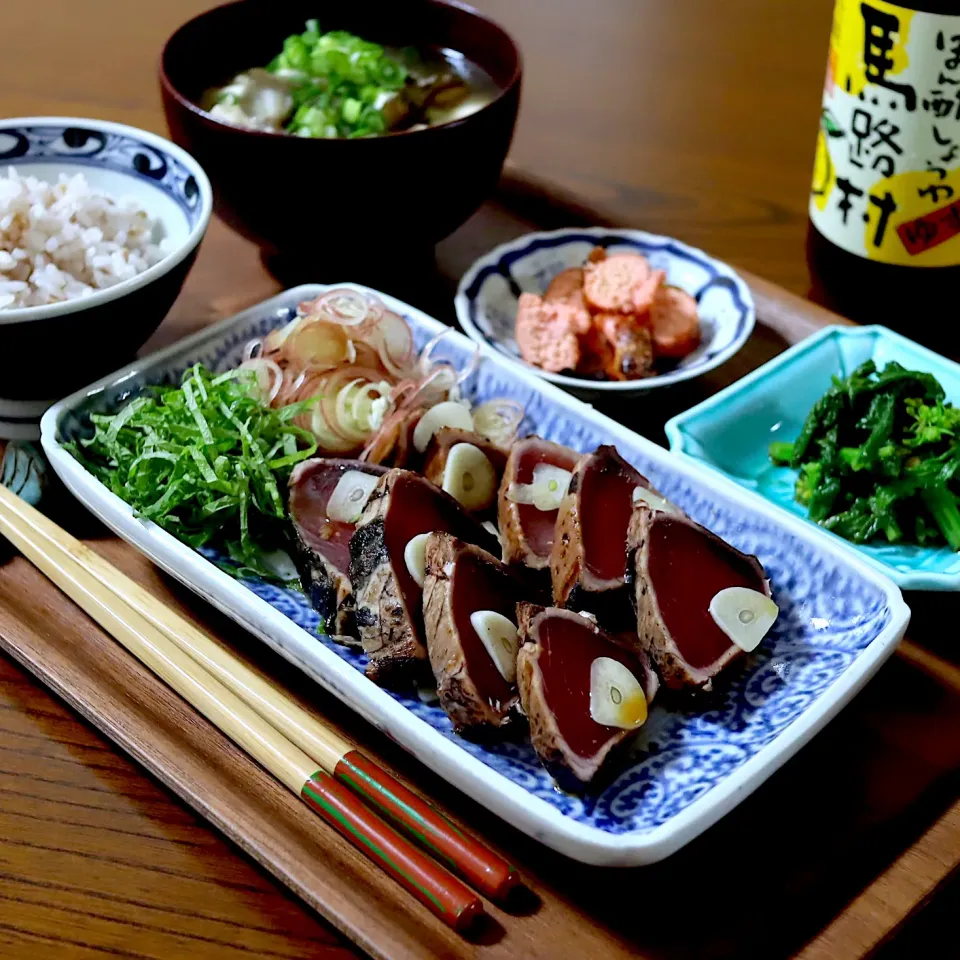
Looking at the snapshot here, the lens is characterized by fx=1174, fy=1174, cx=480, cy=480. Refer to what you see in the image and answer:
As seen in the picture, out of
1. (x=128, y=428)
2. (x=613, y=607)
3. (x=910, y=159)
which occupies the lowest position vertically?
(x=128, y=428)

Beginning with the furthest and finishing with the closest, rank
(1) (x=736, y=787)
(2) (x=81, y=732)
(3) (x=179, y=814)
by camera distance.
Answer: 1. (2) (x=81, y=732)
2. (3) (x=179, y=814)
3. (1) (x=736, y=787)

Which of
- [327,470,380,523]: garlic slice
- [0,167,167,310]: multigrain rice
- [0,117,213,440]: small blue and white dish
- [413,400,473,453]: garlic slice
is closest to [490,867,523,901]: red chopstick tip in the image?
[327,470,380,523]: garlic slice

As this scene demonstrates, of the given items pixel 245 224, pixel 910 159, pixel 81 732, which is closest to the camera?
pixel 81 732

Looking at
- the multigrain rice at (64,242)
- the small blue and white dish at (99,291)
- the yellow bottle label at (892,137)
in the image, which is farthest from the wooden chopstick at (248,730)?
the yellow bottle label at (892,137)

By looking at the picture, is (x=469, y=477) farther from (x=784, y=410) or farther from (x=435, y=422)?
(x=784, y=410)

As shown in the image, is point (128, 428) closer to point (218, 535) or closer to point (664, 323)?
point (218, 535)

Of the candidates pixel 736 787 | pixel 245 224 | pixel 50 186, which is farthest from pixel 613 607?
pixel 50 186

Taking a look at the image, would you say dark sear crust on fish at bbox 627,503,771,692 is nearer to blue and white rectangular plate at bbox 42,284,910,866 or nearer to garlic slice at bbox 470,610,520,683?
blue and white rectangular plate at bbox 42,284,910,866

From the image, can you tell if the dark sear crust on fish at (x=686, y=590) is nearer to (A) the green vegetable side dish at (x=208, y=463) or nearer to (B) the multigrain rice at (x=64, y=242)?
(A) the green vegetable side dish at (x=208, y=463)
